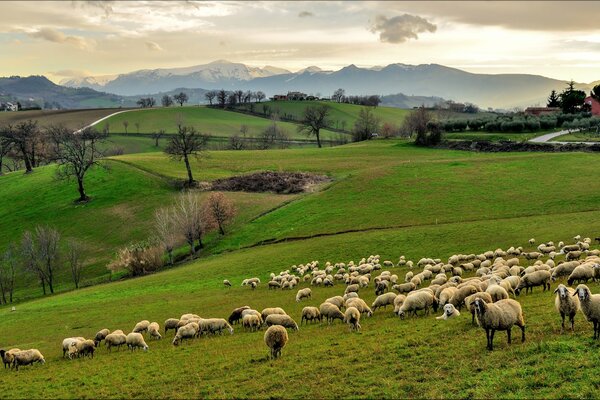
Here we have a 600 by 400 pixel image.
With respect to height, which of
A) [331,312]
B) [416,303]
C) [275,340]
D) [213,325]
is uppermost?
[416,303]

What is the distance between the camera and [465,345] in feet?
56.3

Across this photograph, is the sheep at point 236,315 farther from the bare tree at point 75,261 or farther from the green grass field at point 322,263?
the bare tree at point 75,261

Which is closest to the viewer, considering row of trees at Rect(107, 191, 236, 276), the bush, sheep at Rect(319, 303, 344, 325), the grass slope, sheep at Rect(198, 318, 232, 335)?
the grass slope

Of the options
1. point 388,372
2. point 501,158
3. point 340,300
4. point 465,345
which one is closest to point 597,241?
point 340,300

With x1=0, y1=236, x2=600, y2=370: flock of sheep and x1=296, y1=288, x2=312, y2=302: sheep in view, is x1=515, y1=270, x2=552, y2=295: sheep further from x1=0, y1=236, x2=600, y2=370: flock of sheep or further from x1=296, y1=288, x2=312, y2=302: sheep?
x1=296, y1=288, x2=312, y2=302: sheep

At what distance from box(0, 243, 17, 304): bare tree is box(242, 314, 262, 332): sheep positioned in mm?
51202

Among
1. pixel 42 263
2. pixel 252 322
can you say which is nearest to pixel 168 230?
pixel 42 263

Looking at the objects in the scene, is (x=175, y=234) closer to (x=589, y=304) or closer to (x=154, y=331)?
(x=154, y=331)

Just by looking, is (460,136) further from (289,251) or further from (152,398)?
(152,398)

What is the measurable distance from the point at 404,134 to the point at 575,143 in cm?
7610

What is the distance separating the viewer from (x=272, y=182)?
87.4 m

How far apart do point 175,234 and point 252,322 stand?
48.7 meters

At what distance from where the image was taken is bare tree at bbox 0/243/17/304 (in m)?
62.5

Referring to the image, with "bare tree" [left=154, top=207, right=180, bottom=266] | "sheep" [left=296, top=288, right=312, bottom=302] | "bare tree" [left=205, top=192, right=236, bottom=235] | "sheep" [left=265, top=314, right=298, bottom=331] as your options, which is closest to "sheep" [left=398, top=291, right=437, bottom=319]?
"sheep" [left=265, top=314, right=298, bottom=331]
